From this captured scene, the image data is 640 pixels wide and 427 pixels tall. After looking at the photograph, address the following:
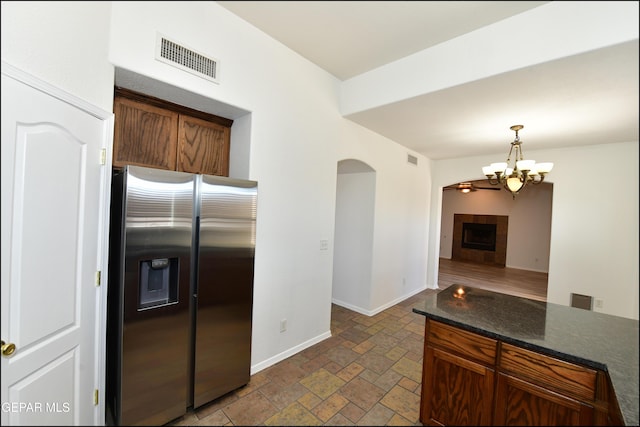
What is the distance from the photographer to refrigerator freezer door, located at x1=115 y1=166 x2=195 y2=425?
0.98 meters

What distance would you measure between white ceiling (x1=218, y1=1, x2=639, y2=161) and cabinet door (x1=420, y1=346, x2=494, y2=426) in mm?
1131

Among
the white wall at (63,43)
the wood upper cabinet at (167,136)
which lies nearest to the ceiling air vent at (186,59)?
the white wall at (63,43)

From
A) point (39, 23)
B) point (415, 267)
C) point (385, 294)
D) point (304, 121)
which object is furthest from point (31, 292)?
point (415, 267)

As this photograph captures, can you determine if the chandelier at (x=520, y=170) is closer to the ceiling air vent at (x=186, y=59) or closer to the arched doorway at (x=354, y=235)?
the ceiling air vent at (x=186, y=59)

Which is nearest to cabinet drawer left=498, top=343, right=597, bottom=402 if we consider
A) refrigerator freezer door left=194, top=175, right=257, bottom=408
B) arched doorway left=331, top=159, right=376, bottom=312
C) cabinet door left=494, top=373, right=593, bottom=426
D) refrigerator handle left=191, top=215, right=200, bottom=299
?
cabinet door left=494, top=373, right=593, bottom=426

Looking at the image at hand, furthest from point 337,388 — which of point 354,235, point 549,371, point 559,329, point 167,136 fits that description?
point 167,136

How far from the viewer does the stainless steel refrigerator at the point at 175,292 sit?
997 mm

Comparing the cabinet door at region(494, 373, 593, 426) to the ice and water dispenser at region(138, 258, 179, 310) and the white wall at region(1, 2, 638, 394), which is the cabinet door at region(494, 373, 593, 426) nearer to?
the white wall at region(1, 2, 638, 394)

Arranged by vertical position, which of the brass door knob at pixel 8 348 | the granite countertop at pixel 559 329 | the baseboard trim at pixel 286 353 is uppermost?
the brass door knob at pixel 8 348

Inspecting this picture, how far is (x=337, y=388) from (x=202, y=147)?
79.5 inches

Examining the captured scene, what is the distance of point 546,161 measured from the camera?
3.26 ft

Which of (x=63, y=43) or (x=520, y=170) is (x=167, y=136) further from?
(x=520, y=170)

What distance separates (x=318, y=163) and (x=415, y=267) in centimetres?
283

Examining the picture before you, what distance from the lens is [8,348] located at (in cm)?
69
